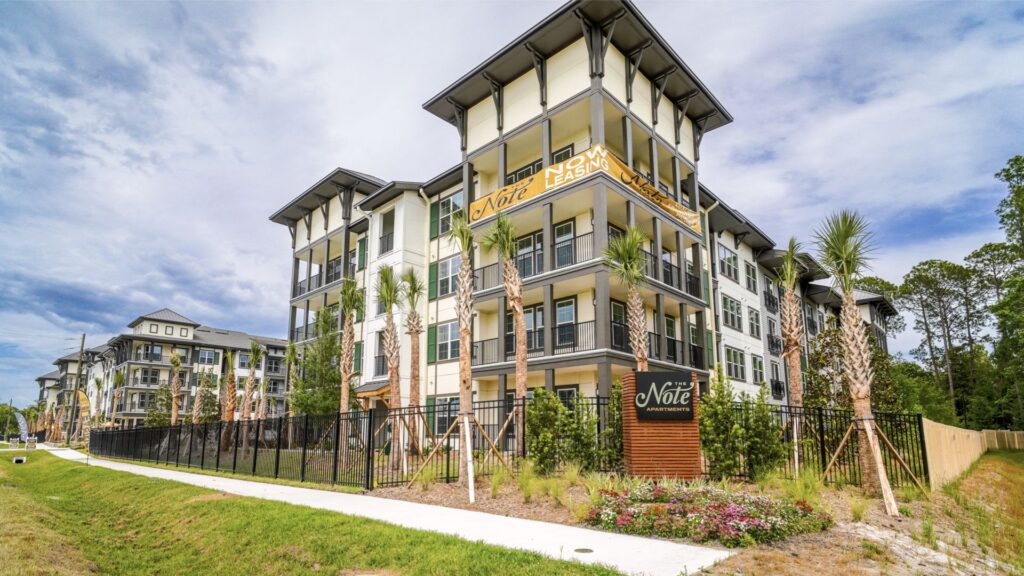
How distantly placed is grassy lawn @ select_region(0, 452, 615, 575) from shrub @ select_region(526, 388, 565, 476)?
513cm

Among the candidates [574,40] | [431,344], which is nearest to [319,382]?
[431,344]

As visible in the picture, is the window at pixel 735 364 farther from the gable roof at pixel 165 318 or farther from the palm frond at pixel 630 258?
the gable roof at pixel 165 318

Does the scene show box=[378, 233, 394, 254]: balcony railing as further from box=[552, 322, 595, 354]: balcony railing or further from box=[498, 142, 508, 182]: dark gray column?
box=[552, 322, 595, 354]: balcony railing

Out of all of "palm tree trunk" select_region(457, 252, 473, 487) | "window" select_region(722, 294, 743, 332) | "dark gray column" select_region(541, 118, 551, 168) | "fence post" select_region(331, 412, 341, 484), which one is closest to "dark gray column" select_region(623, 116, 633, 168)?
"dark gray column" select_region(541, 118, 551, 168)

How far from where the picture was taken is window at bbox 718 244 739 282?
34.6 metres

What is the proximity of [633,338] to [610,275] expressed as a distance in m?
3.78

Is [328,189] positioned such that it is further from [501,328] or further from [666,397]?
[666,397]

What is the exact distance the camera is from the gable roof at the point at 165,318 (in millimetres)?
72062

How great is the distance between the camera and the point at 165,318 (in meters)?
74.2

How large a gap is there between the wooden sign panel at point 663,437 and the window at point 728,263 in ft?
74.4

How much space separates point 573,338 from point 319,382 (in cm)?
1321

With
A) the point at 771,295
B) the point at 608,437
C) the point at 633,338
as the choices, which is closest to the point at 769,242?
the point at 771,295

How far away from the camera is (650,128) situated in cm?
2631

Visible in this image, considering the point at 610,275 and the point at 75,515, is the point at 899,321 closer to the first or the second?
the point at 610,275
